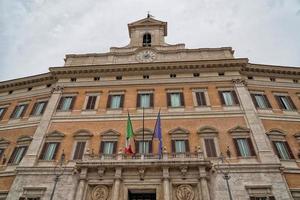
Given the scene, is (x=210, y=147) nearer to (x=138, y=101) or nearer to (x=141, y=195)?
(x=141, y=195)

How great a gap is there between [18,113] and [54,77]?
4.46 metres

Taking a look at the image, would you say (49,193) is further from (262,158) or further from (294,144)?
(294,144)

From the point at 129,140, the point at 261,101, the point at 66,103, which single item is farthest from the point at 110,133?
the point at 261,101

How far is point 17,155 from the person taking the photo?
1867 centimetres

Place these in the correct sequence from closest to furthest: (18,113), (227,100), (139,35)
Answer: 1. (227,100)
2. (18,113)
3. (139,35)

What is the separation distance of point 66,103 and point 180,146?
10450 millimetres

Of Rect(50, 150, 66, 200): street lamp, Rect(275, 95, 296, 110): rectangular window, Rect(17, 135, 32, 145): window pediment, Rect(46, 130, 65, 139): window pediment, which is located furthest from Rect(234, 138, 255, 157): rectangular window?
Rect(17, 135, 32, 145): window pediment

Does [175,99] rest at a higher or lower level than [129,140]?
higher

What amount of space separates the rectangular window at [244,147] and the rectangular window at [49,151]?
1287 centimetres

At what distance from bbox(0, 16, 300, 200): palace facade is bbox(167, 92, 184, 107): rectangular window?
3.3 inches

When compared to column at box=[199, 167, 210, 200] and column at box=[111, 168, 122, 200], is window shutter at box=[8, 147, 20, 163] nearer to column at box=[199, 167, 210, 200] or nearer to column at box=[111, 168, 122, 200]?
column at box=[111, 168, 122, 200]

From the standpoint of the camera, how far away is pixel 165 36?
94.9 ft

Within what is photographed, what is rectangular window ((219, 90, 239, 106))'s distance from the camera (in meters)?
20.0

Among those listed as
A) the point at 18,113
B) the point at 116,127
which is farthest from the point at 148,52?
the point at 18,113
